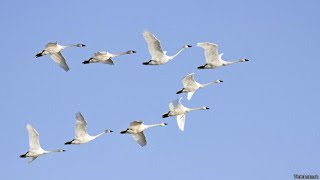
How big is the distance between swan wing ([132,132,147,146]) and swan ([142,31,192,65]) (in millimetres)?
4368

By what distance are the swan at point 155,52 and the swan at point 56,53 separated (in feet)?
17.7

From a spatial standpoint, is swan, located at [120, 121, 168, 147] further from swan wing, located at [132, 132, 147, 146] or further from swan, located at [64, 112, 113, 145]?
swan, located at [64, 112, 113, 145]

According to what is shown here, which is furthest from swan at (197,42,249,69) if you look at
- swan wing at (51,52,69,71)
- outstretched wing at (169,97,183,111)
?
swan wing at (51,52,69,71)

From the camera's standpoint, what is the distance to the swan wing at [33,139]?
3233 inches

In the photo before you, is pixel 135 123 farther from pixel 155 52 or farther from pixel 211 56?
pixel 211 56

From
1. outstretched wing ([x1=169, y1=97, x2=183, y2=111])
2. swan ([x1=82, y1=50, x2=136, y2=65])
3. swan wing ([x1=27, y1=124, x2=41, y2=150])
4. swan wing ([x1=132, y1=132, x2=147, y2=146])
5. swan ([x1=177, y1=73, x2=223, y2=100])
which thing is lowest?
swan wing ([x1=132, y1=132, x2=147, y2=146])

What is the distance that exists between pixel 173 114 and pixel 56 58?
26.2 ft

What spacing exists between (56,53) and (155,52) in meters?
6.50

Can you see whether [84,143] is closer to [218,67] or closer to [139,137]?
[139,137]

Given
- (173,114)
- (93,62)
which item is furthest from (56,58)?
(173,114)

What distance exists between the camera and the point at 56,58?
279 feet

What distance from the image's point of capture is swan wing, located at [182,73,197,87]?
8488 centimetres

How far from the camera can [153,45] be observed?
8181 centimetres

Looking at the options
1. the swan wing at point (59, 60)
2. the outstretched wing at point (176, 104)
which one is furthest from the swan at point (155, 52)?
the swan wing at point (59, 60)
